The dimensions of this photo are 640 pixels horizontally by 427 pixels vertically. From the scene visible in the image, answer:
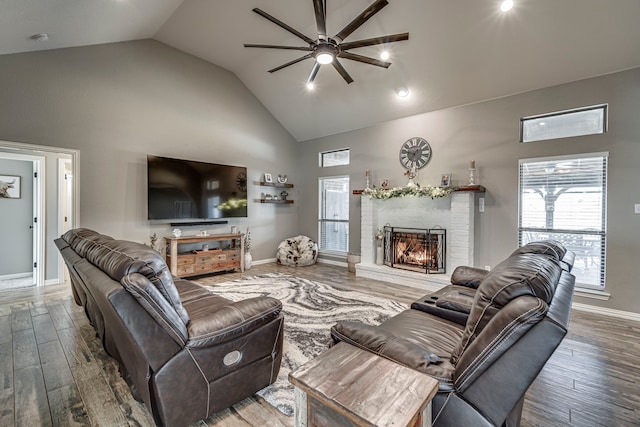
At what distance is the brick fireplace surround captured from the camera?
454 centimetres

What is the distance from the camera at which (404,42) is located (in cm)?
416

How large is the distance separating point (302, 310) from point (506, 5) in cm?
435

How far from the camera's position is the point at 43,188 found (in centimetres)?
464

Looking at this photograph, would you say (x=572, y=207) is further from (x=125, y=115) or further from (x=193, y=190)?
(x=125, y=115)

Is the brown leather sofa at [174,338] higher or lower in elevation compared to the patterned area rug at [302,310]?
higher

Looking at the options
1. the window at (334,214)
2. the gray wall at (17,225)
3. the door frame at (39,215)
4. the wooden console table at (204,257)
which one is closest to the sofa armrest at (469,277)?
the window at (334,214)

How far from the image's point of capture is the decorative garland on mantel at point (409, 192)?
15.1 feet

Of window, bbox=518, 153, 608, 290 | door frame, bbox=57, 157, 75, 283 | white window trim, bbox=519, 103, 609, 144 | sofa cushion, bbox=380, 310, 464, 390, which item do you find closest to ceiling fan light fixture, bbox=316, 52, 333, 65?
sofa cushion, bbox=380, 310, 464, 390

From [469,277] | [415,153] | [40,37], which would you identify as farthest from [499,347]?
[40,37]

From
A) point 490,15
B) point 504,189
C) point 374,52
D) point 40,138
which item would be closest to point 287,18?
point 374,52

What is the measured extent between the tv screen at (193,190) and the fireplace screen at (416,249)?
308cm

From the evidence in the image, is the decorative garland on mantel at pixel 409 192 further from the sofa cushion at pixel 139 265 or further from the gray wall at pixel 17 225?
the gray wall at pixel 17 225

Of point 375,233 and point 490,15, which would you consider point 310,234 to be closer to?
point 375,233

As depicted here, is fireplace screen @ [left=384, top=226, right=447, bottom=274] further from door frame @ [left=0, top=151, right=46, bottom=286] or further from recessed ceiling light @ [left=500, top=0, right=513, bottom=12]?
door frame @ [left=0, top=151, right=46, bottom=286]
